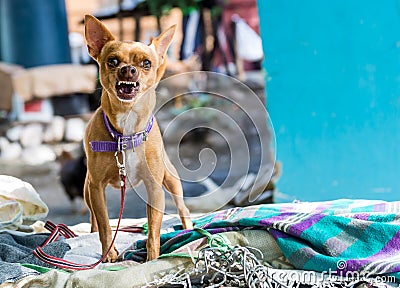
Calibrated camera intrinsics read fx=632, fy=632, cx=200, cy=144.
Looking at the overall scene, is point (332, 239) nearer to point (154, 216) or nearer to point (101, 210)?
point (154, 216)

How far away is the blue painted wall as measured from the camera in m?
3.27

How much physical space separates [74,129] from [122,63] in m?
5.09

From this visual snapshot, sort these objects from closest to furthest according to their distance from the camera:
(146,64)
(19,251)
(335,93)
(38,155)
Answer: (146,64) < (19,251) < (335,93) < (38,155)

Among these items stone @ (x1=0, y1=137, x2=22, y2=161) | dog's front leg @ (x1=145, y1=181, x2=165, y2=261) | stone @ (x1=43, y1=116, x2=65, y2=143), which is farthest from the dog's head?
stone @ (x1=0, y1=137, x2=22, y2=161)

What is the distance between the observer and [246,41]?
697 centimetres

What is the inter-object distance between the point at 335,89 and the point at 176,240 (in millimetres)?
1758

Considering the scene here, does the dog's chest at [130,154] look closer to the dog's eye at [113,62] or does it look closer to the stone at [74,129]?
the dog's eye at [113,62]

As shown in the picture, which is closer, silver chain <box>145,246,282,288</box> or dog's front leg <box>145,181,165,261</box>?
silver chain <box>145,246,282,288</box>

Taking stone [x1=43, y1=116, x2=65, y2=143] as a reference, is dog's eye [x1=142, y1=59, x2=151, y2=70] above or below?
above

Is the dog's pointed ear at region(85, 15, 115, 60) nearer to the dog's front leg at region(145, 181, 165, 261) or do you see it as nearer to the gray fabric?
the dog's front leg at region(145, 181, 165, 261)

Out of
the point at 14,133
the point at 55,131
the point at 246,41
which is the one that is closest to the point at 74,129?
the point at 55,131

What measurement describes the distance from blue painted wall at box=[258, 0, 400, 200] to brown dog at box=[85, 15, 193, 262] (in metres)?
1.63

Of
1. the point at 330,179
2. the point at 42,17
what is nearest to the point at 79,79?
the point at 42,17

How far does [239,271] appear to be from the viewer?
1617mm
